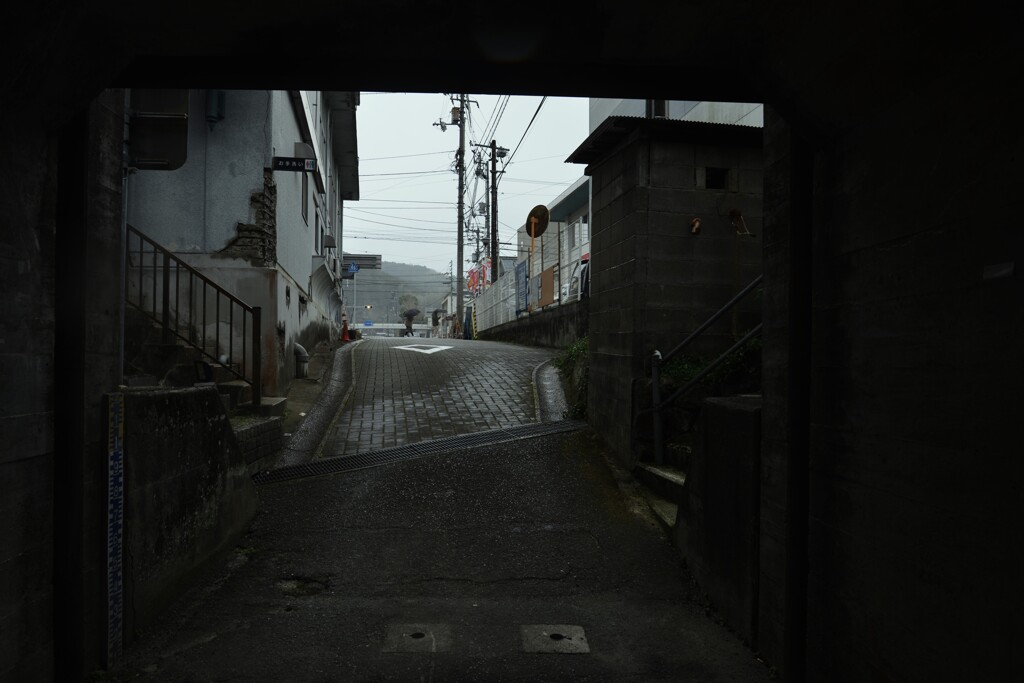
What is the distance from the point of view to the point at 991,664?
7.88ft

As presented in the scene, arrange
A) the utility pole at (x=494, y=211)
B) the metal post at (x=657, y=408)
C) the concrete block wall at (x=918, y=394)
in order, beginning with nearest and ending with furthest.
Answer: the concrete block wall at (x=918, y=394) → the metal post at (x=657, y=408) → the utility pole at (x=494, y=211)

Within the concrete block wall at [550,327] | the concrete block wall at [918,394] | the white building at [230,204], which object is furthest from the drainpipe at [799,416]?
the concrete block wall at [550,327]

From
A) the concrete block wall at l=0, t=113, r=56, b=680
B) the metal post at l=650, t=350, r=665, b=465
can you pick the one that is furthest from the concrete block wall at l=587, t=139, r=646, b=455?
the concrete block wall at l=0, t=113, r=56, b=680

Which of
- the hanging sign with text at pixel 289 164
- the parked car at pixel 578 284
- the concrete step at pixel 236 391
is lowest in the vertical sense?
the concrete step at pixel 236 391

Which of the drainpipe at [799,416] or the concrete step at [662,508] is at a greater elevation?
the drainpipe at [799,416]

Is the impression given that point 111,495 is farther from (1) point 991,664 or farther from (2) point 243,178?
(2) point 243,178

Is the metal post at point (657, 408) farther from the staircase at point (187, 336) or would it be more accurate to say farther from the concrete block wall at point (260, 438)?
the staircase at point (187, 336)

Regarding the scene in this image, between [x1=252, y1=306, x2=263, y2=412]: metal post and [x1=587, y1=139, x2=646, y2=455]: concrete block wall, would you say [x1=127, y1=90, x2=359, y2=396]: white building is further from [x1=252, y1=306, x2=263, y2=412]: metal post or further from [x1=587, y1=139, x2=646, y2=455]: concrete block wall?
[x1=587, y1=139, x2=646, y2=455]: concrete block wall

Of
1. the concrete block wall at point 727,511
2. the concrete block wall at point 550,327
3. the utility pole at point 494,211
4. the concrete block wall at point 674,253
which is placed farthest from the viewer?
the utility pole at point 494,211

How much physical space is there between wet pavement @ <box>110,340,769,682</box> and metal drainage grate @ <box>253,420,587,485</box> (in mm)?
133

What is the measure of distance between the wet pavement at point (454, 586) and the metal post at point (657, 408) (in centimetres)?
43

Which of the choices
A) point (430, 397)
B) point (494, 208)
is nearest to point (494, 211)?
point (494, 208)

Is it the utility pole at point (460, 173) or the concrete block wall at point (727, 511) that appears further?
the utility pole at point (460, 173)

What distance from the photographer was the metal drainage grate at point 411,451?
7.22 metres
